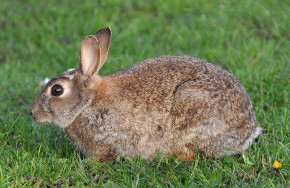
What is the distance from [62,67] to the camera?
8.74 metres

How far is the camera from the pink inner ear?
5.72 m

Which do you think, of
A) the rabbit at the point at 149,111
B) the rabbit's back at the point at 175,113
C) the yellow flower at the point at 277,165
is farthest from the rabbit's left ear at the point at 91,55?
the yellow flower at the point at 277,165

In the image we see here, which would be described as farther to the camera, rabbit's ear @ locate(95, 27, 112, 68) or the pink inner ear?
rabbit's ear @ locate(95, 27, 112, 68)

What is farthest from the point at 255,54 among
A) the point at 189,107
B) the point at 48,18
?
the point at 48,18

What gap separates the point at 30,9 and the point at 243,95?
19.4 feet

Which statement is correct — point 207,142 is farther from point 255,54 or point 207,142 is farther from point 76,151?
point 255,54

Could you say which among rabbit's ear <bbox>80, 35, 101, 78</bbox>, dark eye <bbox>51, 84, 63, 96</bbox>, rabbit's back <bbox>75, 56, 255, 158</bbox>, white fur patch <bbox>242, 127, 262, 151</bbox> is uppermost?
rabbit's ear <bbox>80, 35, 101, 78</bbox>

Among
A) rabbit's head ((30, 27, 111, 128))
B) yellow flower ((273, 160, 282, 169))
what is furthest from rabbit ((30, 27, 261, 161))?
yellow flower ((273, 160, 282, 169))

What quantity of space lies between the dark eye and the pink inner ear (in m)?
0.31

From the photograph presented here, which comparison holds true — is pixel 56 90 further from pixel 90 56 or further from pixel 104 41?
pixel 104 41

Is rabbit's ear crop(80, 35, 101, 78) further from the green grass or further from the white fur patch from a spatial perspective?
the white fur patch

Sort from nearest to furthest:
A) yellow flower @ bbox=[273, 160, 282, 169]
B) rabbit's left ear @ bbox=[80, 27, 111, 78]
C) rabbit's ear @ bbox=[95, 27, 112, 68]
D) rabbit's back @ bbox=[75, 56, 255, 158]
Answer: yellow flower @ bbox=[273, 160, 282, 169] → rabbit's back @ bbox=[75, 56, 255, 158] → rabbit's left ear @ bbox=[80, 27, 111, 78] → rabbit's ear @ bbox=[95, 27, 112, 68]

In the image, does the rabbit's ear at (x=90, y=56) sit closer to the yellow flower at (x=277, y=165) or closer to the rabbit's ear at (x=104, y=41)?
the rabbit's ear at (x=104, y=41)

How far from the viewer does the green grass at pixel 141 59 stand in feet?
17.3
